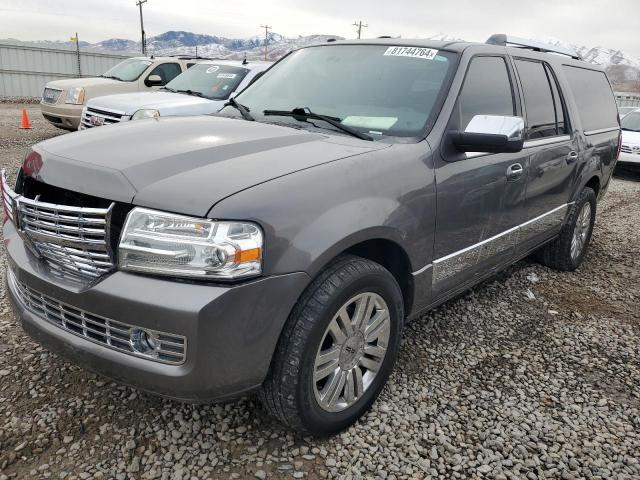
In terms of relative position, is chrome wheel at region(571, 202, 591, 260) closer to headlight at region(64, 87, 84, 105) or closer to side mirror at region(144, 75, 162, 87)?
side mirror at region(144, 75, 162, 87)

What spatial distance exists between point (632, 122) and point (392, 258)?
1191 centimetres

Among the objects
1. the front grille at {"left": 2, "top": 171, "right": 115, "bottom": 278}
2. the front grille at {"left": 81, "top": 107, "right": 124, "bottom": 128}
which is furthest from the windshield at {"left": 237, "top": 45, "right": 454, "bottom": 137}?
the front grille at {"left": 81, "top": 107, "right": 124, "bottom": 128}

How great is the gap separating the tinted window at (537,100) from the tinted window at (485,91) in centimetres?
24

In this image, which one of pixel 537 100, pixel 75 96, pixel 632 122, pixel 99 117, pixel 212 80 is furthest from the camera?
pixel 632 122

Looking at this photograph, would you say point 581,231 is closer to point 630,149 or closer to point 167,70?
point 630,149

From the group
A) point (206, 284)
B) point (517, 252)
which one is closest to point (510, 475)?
point (206, 284)

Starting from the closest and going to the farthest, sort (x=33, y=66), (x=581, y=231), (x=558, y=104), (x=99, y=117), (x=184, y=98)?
(x=558, y=104) < (x=581, y=231) < (x=99, y=117) < (x=184, y=98) < (x=33, y=66)

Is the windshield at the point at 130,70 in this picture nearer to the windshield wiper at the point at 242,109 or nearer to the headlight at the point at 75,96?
the headlight at the point at 75,96

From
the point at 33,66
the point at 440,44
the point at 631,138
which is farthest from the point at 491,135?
the point at 33,66

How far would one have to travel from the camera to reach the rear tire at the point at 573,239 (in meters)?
4.61

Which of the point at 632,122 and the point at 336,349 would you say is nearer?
the point at 336,349

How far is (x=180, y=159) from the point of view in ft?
7.17

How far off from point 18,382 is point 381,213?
78.5 inches

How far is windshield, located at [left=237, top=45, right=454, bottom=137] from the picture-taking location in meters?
2.88
